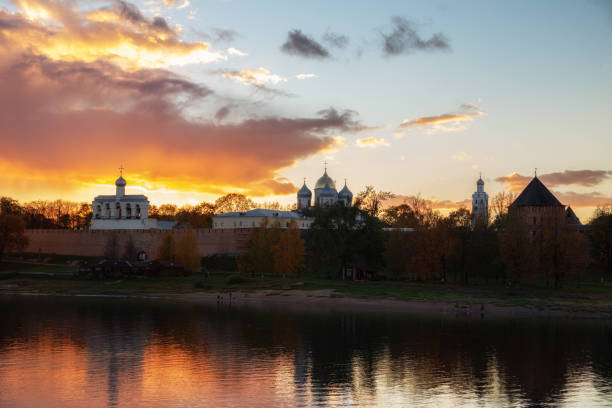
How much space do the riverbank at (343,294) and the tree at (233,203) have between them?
223ft

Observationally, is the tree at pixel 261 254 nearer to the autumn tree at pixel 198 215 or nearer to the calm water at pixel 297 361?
the calm water at pixel 297 361

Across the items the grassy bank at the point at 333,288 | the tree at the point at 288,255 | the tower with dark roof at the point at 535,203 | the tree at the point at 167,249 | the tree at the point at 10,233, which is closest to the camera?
the grassy bank at the point at 333,288

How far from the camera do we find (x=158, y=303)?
174 feet

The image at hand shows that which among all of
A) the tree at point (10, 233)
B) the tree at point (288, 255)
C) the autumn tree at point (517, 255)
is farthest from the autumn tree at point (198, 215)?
the autumn tree at point (517, 255)

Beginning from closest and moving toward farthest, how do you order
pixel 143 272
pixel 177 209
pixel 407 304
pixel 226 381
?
pixel 226 381, pixel 407 304, pixel 143 272, pixel 177 209

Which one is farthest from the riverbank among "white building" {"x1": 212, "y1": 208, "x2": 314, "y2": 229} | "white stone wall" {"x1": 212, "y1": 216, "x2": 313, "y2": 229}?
"white building" {"x1": 212, "y1": 208, "x2": 314, "y2": 229}

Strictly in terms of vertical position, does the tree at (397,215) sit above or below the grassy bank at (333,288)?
above

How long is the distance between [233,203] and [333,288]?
275 feet

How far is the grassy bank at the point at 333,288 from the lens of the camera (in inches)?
1939

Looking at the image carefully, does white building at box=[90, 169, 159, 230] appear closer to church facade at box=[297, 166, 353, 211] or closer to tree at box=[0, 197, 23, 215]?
tree at box=[0, 197, 23, 215]

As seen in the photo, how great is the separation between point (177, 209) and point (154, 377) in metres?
136

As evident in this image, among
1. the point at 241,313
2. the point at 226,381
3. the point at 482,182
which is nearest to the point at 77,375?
the point at 226,381

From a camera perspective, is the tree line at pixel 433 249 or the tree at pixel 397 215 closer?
the tree line at pixel 433 249

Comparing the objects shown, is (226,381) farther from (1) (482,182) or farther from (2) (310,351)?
(1) (482,182)
